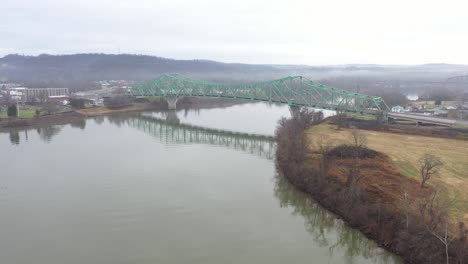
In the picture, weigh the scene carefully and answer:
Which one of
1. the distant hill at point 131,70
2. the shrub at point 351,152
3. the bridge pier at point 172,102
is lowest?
the shrub at point 351,152

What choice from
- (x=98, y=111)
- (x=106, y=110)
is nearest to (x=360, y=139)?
(x=98, y=111)

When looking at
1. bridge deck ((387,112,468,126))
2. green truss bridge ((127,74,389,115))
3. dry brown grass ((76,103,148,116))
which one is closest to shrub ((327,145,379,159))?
bridge deck ((387,112,468,126))

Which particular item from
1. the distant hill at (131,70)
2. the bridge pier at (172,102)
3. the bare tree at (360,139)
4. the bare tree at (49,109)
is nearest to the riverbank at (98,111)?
the bare tree at (49,109)

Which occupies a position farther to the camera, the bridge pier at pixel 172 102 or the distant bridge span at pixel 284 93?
the bridge pier at pixel 172 102

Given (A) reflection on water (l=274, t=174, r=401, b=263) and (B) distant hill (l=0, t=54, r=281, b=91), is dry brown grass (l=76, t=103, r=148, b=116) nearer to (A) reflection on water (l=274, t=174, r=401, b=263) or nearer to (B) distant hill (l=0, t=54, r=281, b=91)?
(A) reflection on water (l=274, t=174, r=401, b=263)

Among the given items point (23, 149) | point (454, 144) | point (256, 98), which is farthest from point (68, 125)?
point (454, 144)

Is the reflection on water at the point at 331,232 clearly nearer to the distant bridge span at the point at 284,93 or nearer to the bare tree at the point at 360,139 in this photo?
the bare tree at the point at 360,139

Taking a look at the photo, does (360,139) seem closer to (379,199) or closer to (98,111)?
(379,199)
